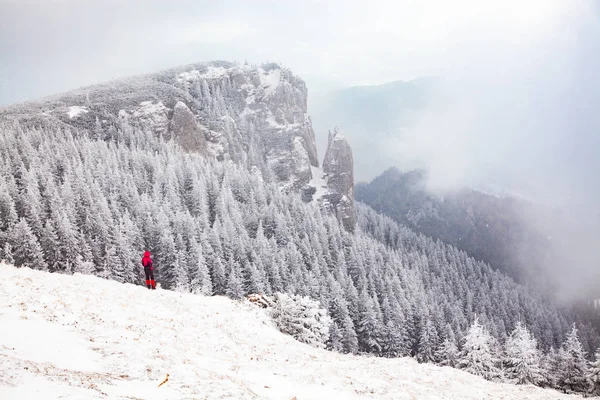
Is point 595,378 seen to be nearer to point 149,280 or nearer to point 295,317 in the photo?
point 295,317

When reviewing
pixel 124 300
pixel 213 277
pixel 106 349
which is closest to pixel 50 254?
pixel 213 277

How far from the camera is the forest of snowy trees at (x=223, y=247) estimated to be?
49.8 metres

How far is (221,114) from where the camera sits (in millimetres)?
146000

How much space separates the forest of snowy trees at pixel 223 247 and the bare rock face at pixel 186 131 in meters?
11.2

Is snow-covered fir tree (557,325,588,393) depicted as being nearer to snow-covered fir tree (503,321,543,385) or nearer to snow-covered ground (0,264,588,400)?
snow-covered fir tree (503,321,543,385)

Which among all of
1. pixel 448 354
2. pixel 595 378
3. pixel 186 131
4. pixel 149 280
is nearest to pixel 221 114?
pixel 186 131

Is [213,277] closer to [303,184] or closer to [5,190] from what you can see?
[5,190]

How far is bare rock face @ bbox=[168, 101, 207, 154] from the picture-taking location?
395ft

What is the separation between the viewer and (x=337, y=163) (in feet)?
485

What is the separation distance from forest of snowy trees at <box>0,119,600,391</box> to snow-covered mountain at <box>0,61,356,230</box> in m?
12.6

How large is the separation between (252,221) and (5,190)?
4480 centimetres

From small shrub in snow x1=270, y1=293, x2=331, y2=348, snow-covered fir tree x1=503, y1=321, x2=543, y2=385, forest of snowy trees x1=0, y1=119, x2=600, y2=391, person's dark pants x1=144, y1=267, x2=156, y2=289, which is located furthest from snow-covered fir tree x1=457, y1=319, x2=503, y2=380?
person's dark pants x1=144, y1=267, x2=156, y2=289

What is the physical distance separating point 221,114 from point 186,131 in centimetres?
A: 2720

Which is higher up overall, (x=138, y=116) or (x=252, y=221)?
(x=138, y=116)
